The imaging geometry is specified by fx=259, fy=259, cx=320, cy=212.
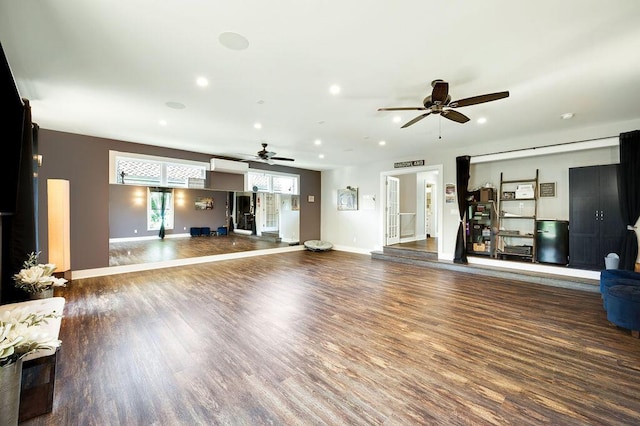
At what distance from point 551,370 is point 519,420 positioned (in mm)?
890

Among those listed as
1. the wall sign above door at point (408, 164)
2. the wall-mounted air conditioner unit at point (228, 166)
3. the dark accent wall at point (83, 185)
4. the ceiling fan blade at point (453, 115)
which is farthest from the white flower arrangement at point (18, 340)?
the wall sign above door at point (408, 164)

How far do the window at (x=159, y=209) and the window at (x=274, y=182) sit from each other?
2.53 meters

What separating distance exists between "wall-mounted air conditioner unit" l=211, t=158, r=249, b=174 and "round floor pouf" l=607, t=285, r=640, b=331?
25.1 ft

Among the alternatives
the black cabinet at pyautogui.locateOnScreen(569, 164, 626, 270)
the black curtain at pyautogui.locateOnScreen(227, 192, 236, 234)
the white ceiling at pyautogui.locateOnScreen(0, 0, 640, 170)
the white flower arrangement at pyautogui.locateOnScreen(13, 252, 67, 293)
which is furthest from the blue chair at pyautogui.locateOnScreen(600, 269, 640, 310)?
the black curtain at pyautogui.locateOnScreen(227, 192, 236, 234)

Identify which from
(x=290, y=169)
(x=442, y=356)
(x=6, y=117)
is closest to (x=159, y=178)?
(x=290, y=169)

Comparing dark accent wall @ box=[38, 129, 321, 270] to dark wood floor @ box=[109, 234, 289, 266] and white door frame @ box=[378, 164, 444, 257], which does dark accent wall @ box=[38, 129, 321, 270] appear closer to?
dark wood floor @ box=[109, 234, 289, 266]

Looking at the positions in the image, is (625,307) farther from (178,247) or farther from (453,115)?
(178,247)

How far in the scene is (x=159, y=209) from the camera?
812 cm

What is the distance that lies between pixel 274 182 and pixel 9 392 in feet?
24.7

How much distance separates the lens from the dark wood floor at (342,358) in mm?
1832

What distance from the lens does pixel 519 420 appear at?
69.0 inches

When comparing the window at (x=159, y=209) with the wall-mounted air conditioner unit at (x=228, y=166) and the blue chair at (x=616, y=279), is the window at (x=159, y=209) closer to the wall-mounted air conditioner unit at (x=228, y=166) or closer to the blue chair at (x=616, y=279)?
the wall-mounted air conditioner unit at (x=228, y=166)

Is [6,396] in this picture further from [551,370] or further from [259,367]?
[551,370]

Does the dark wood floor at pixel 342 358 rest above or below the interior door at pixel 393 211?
below
